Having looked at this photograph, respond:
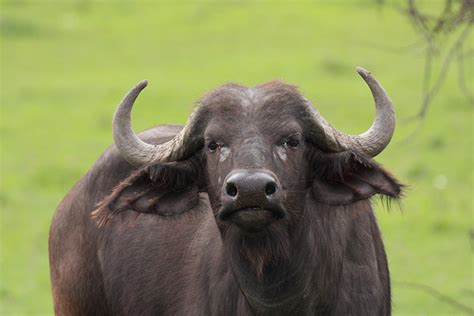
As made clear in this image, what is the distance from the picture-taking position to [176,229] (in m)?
7.46

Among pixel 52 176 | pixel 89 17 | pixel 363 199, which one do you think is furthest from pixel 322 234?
pixel 89 17

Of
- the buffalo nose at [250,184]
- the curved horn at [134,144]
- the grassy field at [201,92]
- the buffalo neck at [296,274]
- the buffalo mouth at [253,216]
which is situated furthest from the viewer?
the grassy field at [201,92]

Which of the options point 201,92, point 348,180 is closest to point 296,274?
point 348,180

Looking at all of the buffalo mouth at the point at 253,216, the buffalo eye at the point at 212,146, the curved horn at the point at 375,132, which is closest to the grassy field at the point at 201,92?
the curved horn at the point at 375,132

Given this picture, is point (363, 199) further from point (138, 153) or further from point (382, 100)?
point (138, 153)

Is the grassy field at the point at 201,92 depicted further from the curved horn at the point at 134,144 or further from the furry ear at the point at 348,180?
the curved horn at the point at 134,144

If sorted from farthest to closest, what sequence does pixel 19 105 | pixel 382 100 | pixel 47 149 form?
1. pixel 19 105
2. pixel 47 149
3. pixel 382 100

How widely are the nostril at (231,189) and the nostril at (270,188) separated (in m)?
0.14

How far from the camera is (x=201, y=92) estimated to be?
19891 millimetres

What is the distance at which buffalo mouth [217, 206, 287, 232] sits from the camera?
19.1 feet

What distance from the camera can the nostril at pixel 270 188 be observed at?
5711mm

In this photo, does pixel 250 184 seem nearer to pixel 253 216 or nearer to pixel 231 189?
pixel 231 189

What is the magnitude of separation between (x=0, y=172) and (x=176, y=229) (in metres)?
10.6

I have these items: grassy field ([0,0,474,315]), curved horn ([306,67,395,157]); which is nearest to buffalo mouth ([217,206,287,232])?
curved horn ([306,67,395,157])
